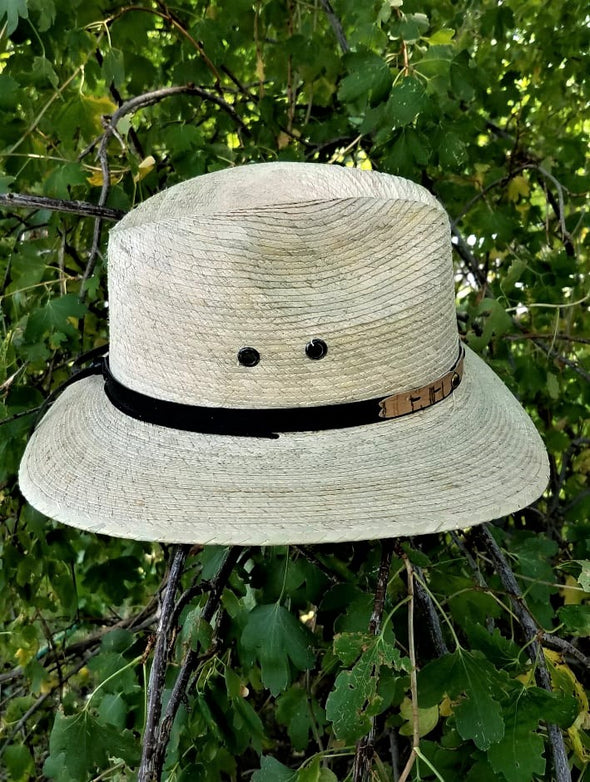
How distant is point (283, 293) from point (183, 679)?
52 centimetres

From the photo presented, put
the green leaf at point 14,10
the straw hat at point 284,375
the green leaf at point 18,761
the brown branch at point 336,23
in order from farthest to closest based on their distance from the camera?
the brown branch at point 336,23
the green leaf at point 18,761
the green leaf at point 14,10
the straw hat at point 284,375

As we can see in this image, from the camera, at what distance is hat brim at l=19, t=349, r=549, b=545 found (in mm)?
763

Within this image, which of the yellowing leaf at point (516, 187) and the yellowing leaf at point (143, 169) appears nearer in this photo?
the yellowing leaf at point (143, 169)

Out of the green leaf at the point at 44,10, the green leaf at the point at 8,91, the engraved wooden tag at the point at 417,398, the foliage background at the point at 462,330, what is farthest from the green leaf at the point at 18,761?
the green leaf at the point at 44,10

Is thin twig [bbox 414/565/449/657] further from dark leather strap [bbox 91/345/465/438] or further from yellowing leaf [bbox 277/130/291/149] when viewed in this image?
yellowing leaf [bbox 277/130/291/149]

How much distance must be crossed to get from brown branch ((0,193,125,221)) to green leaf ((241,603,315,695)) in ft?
2.24

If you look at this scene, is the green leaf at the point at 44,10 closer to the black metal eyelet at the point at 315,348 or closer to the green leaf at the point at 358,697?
the black metal eyelet at the point at 315,348

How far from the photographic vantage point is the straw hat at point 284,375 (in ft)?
2.67

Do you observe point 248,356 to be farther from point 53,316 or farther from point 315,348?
point 53,316

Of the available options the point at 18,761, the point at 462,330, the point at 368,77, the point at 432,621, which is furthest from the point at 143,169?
the point at 18,761

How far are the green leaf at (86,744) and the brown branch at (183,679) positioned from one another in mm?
60

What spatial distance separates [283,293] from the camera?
0.86m

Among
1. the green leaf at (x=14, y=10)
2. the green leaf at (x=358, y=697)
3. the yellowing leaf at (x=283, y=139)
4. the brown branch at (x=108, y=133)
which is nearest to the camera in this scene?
the green leaf at (x=358, y=697)

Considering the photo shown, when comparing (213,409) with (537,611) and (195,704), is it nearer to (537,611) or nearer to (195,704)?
(195,704)
